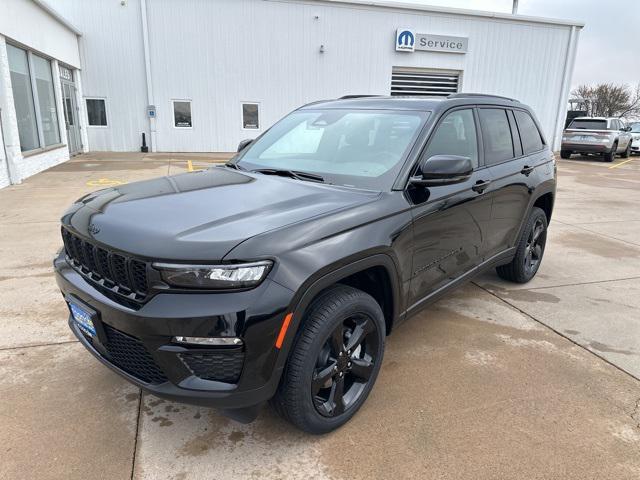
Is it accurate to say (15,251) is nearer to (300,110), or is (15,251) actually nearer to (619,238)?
(300,110)

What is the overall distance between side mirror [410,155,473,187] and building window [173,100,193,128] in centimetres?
1770

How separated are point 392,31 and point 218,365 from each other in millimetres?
20668

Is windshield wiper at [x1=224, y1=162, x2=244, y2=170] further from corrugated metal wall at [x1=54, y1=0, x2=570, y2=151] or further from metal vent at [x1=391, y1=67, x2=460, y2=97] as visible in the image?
metal vent at [x1=391, y1=67, x2=460, y2=97]

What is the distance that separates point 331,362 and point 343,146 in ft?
5.12

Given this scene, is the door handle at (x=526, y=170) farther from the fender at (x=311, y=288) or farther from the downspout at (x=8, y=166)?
the downspout at (x=8, y=166)

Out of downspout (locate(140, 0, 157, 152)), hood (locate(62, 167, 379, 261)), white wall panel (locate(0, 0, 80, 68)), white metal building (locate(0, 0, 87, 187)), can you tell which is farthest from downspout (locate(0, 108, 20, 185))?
hood (locate(62, 167, 379, 261))

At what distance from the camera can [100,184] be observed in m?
10.7

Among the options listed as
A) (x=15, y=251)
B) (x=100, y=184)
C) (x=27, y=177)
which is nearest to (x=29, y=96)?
(x=27, y=177)

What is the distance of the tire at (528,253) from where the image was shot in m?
4.55

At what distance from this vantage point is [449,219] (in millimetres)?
3184

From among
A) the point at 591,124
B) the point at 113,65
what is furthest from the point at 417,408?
the point at 591,124

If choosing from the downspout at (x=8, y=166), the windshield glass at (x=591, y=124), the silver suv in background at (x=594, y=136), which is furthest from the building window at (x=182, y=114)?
the windshield glass at (x=591, y=124)

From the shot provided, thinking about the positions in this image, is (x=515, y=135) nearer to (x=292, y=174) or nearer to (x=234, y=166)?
(x=292, y=174)

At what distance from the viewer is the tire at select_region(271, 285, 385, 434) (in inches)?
87.0
